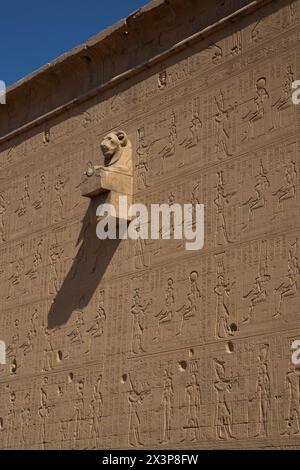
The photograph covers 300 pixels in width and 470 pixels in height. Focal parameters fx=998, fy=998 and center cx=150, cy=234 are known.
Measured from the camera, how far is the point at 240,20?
8.49 metres

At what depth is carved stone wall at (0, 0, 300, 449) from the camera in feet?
25.0

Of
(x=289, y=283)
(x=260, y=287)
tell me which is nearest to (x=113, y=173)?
(x=260, y=287)

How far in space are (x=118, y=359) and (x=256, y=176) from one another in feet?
7.11

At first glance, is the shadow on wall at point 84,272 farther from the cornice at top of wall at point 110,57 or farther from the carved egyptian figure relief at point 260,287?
the carved egyptian figure relief at point 260,287

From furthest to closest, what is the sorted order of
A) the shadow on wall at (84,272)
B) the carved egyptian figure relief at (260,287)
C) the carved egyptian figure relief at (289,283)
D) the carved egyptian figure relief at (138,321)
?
the shadow on wall at (84,272), the carved egyptian figure relief at (138,321), the carved egyptian figure relief at (260,287), the carved egyptian figure relief at (289,283)

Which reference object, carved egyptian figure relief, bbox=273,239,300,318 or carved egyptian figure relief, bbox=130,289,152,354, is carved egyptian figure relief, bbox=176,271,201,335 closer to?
carved egyptian figure relief, bbox=130,289,152,354

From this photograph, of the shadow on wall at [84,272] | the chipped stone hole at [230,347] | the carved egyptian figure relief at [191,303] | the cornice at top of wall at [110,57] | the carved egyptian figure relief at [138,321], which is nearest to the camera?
the chipped stone hole at [230,347]

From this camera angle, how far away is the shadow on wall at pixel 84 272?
9422 millimetres

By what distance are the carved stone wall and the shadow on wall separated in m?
0.02

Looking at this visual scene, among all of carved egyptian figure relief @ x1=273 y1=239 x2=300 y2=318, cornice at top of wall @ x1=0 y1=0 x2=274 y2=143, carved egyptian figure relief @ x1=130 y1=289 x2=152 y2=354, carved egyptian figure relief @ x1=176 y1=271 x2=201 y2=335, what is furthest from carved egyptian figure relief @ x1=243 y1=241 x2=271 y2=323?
cornice at top of wall @ x1=0 y1=0 x2=274 y2=143

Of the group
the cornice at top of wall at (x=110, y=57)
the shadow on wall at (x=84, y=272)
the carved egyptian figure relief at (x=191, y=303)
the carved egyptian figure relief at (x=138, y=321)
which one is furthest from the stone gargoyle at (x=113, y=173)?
the carved egyptian figure relief at (x=191, y=303)

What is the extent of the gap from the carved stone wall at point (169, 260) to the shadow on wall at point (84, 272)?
0.02 meters

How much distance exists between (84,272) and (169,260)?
1.29 m

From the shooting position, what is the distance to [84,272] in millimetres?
9633
